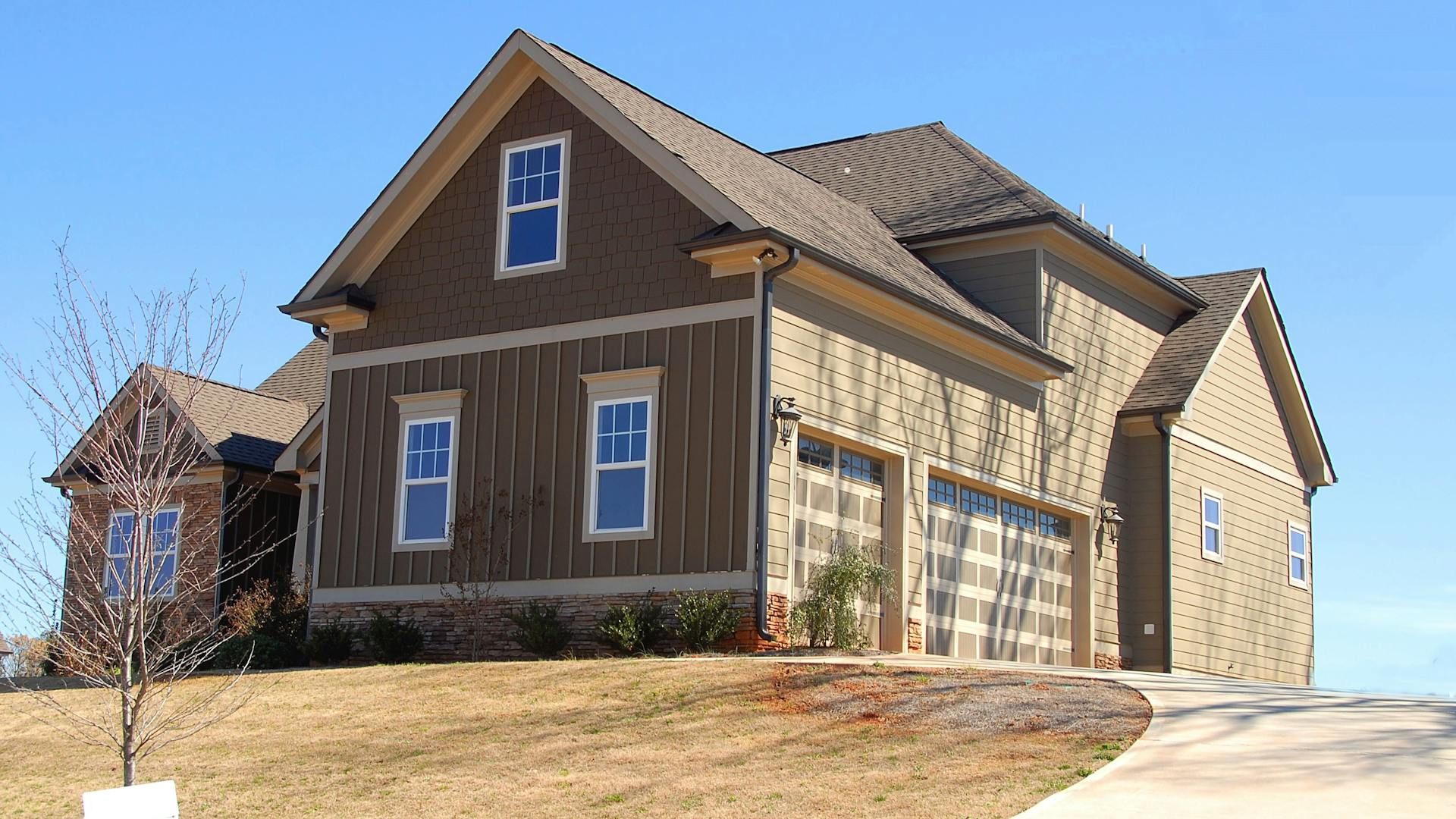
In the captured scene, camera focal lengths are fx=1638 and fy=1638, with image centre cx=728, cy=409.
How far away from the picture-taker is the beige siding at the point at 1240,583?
24484 millimetres

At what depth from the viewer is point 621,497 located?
18625mm

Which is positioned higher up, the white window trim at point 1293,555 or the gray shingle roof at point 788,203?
the gray shingle roof at point 788,203

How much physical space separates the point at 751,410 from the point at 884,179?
8996mm

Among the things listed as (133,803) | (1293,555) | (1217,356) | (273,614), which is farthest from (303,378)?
(133,803)

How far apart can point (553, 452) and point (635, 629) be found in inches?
104

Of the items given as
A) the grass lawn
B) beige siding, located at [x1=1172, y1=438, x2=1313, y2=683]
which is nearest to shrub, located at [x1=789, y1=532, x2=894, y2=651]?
the grass lawn

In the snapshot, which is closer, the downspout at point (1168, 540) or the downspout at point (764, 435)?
the downspout at point (764, 435)

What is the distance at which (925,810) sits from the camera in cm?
1043

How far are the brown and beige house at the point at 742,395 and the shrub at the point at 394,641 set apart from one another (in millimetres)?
227

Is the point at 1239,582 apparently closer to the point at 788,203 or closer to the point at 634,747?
the point at 788,203

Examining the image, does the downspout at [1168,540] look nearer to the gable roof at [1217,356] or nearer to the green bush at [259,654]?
the gable roof at [1217,356]

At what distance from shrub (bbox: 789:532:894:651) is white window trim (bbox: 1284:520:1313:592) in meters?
12.3

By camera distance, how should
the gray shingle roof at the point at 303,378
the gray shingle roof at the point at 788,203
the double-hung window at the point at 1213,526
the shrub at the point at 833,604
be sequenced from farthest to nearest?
the gray shingle roof at the point at 303,378, the double-hung window at the point at 1213,526, the gray shingle roof at the point at 788,203, the shrub at the point at 833,604

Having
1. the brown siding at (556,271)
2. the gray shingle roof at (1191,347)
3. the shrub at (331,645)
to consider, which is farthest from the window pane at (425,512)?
the gray shingle roof at (1191,347)
